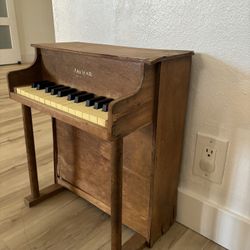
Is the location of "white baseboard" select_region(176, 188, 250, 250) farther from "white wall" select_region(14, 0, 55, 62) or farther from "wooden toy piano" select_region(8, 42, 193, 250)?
"white wall" select_region(14, 0, 55, 62)

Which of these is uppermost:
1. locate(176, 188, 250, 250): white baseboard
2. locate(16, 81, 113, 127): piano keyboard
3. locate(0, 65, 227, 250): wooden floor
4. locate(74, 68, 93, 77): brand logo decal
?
locate(74, 68, 93, 77): brand logo decal

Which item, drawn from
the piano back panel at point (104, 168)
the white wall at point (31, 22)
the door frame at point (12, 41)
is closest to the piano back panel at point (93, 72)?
the piano back panel at point (104, 168)

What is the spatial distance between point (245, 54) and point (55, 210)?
3.58 feet

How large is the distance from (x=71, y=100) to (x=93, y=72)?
137mm

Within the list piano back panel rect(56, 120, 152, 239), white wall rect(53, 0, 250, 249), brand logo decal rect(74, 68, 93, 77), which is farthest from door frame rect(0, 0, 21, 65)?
brand logo decal rect(74, 68, 93, 77)

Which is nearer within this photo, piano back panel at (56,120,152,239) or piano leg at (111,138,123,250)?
piano leg at (111,138,123,250)

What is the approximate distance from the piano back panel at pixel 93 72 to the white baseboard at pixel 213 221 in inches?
22.4

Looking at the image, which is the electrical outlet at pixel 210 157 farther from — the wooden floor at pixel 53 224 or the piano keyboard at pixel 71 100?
the piano keyboard at pixel 71 100

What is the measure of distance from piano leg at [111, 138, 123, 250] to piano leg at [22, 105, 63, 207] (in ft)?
1.86

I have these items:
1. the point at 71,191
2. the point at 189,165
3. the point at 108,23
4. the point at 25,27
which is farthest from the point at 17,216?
Answer: the point at 25,27

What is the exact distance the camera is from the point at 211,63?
1013 mm

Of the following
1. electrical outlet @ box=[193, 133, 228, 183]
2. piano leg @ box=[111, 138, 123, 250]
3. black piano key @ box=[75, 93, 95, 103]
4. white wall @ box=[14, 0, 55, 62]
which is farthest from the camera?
white wall @ box=[14, 0, 55, 62]

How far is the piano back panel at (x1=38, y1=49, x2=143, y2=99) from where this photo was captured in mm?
929

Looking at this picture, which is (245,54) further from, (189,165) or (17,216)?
(17,216)
